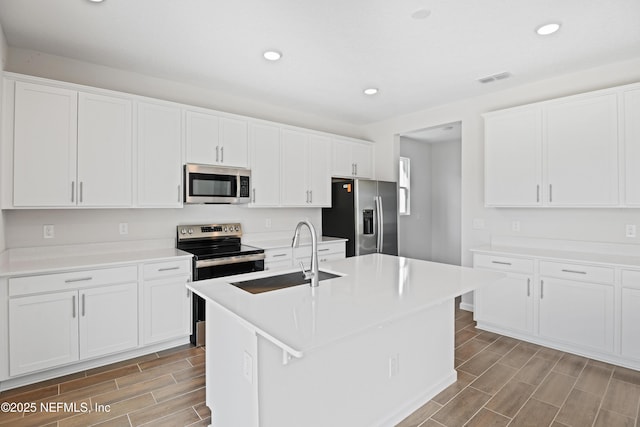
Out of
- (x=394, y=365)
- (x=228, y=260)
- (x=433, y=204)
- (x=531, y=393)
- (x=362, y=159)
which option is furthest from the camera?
(x=433, y=204)

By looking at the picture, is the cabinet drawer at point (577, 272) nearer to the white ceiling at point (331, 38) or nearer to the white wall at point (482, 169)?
the white wall at point (482, 169)

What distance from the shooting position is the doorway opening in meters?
6.54

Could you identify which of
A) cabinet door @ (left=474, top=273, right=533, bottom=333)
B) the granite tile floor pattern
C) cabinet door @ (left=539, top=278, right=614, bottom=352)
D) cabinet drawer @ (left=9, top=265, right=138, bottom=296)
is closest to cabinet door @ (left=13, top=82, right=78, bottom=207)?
cabinet drawer @ (left=9, top=265, right=138, bottom=296)

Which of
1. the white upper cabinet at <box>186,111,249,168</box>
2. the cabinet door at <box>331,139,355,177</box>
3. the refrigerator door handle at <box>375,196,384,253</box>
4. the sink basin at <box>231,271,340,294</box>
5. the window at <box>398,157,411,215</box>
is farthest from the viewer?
the window at <box>398,157,411,215</box>

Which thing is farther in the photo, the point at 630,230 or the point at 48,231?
the point at 630,230

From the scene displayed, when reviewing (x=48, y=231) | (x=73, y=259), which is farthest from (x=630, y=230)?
(x=48, y=231)

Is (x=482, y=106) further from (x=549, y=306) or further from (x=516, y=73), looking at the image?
(x=549, y=306)

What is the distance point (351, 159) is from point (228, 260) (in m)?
2.51

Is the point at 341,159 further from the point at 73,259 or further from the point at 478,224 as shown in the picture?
the point at 73,259

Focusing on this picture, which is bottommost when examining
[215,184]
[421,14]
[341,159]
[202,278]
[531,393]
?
[531,393]

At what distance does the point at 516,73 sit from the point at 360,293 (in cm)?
302

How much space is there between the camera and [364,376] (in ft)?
6.35

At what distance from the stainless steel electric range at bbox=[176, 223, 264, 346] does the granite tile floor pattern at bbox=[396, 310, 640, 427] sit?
81.5 inches

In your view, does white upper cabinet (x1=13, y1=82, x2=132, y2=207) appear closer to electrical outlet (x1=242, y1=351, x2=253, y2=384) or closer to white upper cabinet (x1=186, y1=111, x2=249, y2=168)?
white upper cabinet (x1=186, y1=111, x2=249, y2=168)
